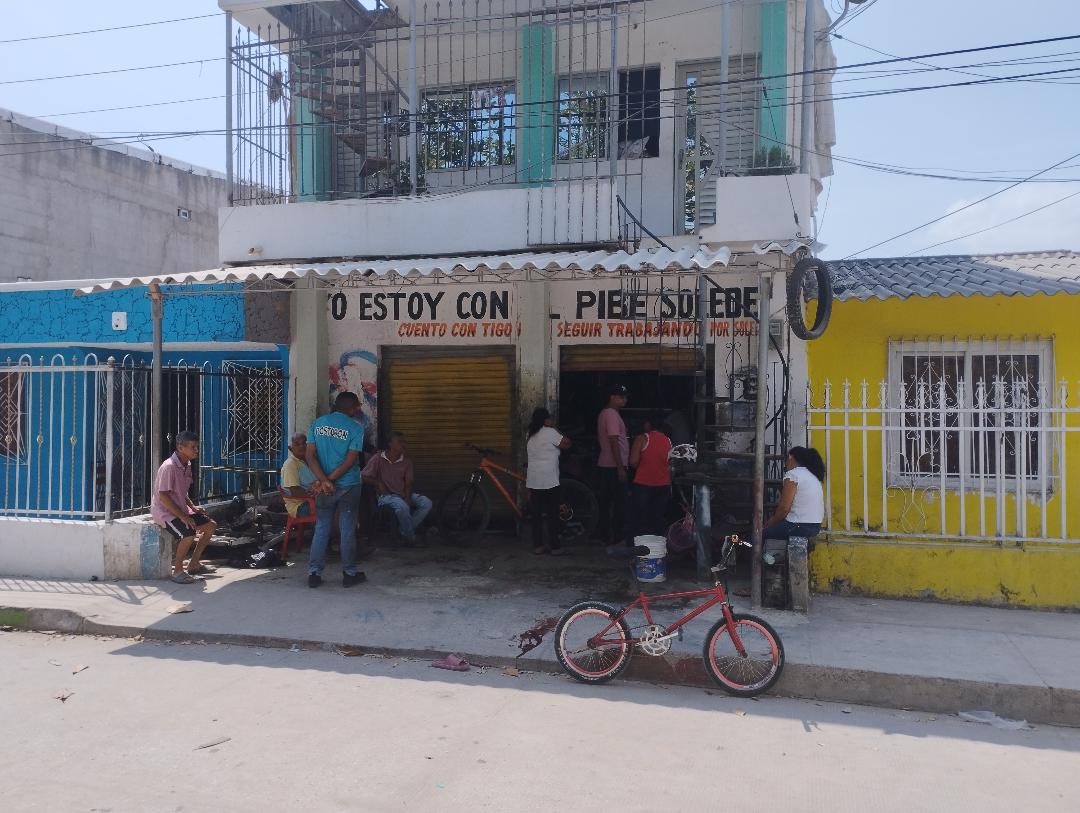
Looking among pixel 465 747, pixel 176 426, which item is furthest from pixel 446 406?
pixel 465 747

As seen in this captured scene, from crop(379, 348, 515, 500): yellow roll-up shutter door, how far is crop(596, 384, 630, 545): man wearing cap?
1.43 m

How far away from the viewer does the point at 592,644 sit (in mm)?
5453

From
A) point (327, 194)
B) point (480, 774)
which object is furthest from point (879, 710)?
point (327, 194)

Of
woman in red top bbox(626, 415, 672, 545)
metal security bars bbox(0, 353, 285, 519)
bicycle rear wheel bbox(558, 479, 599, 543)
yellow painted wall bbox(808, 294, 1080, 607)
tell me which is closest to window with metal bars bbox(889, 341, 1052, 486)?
yellow painted wall bbox(808, 294, 1080, 607)

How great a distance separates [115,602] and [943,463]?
7337 millimetres

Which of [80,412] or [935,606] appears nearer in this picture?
[935,606]

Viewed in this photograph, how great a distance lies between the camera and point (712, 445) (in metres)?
9.22

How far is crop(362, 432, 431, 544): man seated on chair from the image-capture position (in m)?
9.31

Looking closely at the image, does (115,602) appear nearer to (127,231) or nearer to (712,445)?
(712,445)

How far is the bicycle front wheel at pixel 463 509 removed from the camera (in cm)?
990

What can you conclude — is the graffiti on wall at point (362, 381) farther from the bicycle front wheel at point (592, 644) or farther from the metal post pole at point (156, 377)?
the bicycle front wheel at point (592, 644)

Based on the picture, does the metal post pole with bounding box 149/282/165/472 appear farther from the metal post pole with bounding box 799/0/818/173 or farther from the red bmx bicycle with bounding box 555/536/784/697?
the metal post pole with bounding box 799/0/818/173

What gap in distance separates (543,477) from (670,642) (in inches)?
144

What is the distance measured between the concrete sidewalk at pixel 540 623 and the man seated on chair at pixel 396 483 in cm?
66
